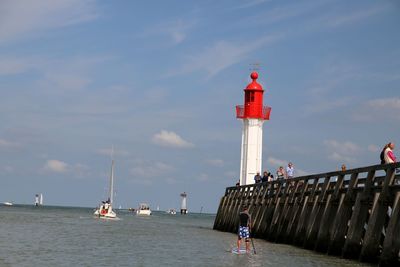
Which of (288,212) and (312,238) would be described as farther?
(288,212)

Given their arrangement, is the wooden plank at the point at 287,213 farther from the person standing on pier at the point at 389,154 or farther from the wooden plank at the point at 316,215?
the person standing on pier at the point at 389,154

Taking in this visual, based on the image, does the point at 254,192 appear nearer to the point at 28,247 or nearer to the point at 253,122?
the point at 253,122

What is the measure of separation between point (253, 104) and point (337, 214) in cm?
2302

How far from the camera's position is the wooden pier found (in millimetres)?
20875

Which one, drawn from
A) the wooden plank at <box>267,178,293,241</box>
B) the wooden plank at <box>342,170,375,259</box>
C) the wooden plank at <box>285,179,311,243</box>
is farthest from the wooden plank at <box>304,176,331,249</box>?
the wooden plank at <box>267,178,293,241</box>

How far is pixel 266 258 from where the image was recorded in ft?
80.6

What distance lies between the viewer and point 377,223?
20953 mm

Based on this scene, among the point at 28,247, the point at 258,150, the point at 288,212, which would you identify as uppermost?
the point at 258,150

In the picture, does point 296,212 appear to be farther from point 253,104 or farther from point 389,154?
point 253,104

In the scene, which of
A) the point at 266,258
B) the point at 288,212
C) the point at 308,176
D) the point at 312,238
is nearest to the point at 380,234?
the point at 266,258

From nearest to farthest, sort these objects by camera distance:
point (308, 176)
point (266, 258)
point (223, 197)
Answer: point (266, 258) → point (308, 176) → point (223, 197)

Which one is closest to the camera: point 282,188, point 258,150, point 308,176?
point 308,176

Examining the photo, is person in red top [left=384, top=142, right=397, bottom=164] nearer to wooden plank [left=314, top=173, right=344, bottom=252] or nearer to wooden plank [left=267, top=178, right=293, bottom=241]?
wooden plank [left=314, top=173, right=344, bottom=252]

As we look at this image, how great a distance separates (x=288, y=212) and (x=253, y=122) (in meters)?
15.0
